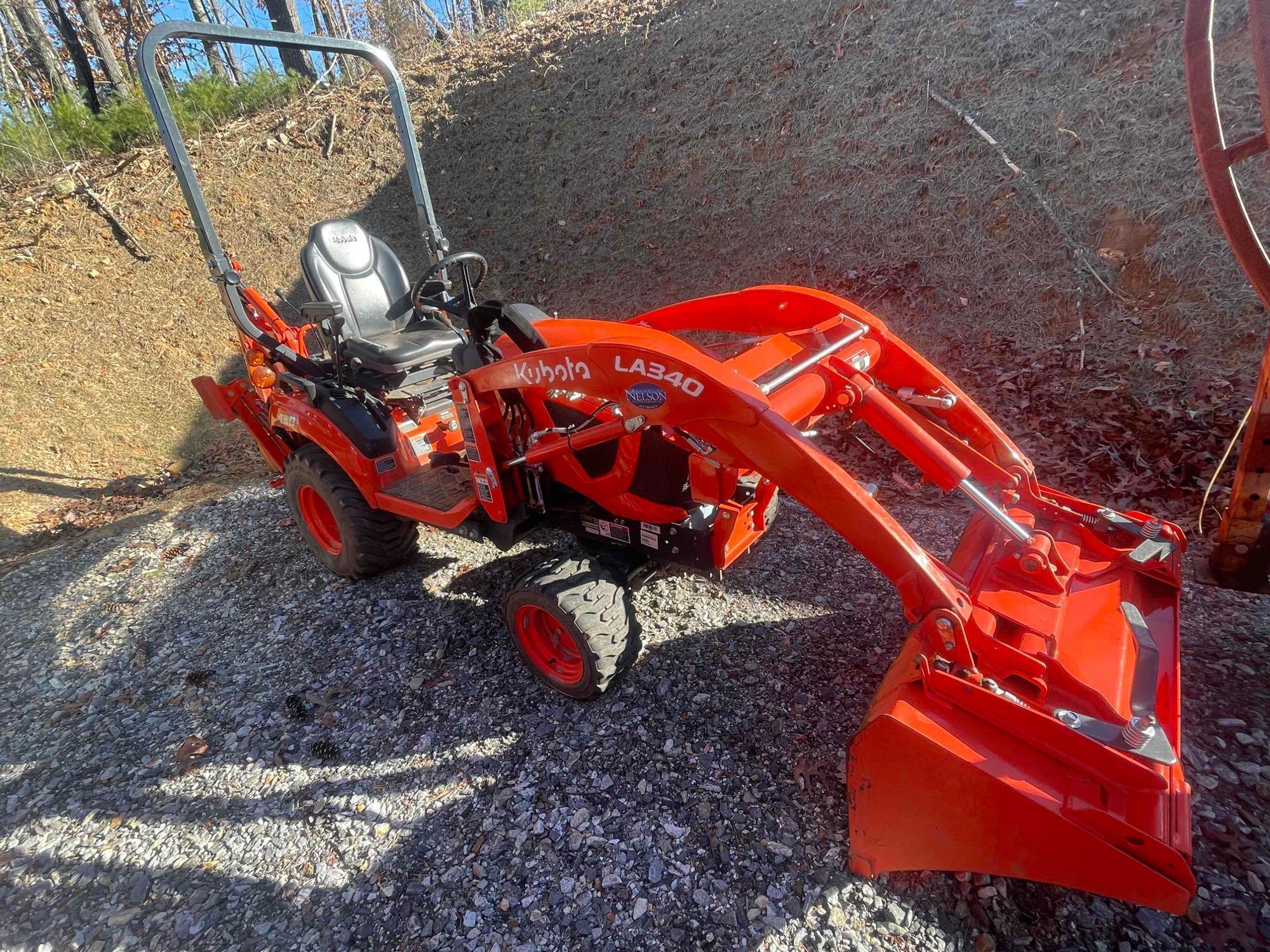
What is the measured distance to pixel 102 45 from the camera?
11266mm

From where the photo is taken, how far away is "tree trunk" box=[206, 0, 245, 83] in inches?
487

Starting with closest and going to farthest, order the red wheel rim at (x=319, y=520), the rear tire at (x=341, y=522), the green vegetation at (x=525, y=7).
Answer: the rear tire at (x=341, y=522) < the red wheel rim at (x=319, y=520) < the green vegetation at (x=525, y=7)

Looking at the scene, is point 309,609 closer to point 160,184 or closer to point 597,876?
point 597,876

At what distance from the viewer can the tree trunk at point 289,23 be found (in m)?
11.3

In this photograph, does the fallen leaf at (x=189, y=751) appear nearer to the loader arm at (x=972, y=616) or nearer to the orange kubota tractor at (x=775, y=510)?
the orange kubota tractor at (x=775, y=510)

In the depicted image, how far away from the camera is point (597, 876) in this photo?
2164mm

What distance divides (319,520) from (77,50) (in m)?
13.7

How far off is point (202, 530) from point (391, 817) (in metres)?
3.23

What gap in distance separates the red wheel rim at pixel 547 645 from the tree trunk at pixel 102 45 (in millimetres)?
12960

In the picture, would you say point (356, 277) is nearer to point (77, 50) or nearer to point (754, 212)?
point (754, 212)

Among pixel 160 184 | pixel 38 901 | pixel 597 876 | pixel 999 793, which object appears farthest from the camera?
pixel 160 184

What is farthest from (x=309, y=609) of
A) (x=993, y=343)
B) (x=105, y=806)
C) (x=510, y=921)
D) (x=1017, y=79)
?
(x=1017, y=79)

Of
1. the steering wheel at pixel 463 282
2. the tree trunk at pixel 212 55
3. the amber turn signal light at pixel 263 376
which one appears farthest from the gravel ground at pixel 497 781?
the tree trunk at pixel 212 55

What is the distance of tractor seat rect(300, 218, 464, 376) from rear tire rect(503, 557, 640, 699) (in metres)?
1.58
